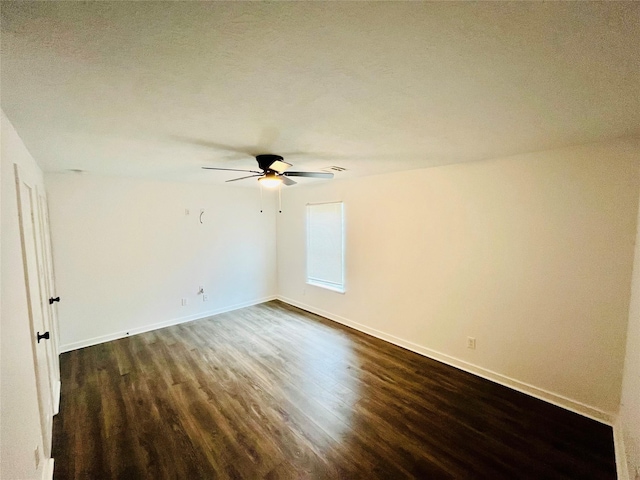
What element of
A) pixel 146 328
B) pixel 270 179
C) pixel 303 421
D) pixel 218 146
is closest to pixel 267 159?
pixel 270 179

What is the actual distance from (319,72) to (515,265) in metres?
2.59

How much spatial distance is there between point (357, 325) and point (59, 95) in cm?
397

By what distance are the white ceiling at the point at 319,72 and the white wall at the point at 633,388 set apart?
3.76 ft

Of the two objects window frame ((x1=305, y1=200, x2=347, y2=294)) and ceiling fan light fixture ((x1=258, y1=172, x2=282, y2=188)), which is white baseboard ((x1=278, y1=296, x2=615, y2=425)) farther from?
ceiling fan light fixture ((x1=258, y1=172, x2=282, y2=188))

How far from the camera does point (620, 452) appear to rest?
Result: 189cm

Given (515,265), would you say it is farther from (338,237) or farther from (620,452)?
(338,237)

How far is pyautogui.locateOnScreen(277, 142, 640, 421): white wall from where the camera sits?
2154 millimetres

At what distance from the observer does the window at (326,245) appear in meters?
4.41

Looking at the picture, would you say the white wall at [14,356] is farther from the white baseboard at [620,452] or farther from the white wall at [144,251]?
the white baseboard at [620,452]

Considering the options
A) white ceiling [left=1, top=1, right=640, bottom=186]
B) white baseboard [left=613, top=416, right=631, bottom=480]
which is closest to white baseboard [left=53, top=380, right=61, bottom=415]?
white ceiling [left=1, top=1, right=640, bottom=186]

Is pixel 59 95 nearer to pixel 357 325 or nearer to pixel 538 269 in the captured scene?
pixel 538 269

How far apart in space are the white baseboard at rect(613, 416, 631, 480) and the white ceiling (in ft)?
7.20

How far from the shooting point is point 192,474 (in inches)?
70.6

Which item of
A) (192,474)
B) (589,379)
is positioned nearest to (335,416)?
(192,474)
